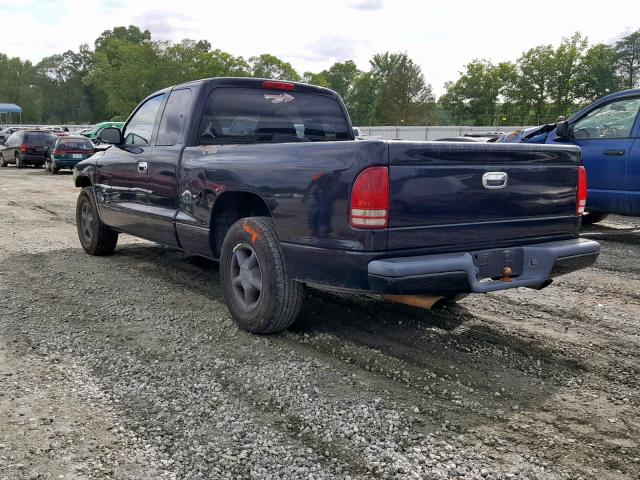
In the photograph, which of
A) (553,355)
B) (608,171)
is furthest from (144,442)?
(608,171)

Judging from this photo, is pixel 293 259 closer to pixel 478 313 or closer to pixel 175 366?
pixel 175 366

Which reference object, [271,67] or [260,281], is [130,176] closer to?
[260,281]

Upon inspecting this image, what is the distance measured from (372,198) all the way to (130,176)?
344 centimetres

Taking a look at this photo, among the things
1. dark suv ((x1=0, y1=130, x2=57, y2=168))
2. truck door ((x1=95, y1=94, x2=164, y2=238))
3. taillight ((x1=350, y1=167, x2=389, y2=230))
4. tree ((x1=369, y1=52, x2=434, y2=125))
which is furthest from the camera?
tree ((x1=369, y1=52, x2=434, y2=125))

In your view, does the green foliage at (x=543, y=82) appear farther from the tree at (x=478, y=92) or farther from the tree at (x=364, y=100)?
the tree at (x=364, y=100)

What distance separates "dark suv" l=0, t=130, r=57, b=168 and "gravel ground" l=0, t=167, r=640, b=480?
21.7 metres

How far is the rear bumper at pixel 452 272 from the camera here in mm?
3303

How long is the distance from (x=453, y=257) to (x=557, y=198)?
113cm

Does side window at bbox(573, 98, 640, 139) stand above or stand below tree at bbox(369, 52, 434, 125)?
below

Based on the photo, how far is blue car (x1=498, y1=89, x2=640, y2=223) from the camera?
25.1 feet

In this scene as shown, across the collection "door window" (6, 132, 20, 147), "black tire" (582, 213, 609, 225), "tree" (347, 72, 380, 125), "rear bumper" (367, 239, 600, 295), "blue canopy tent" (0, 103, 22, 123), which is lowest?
"black tire" (582, 213, 609, 225)

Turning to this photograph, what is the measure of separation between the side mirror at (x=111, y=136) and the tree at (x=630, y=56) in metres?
77.4

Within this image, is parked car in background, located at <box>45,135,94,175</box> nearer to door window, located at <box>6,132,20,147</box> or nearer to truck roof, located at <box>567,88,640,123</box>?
door window, located at <box>6,132,20,147</box>

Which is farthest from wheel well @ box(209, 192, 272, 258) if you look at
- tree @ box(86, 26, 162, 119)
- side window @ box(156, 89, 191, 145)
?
tree @ box(86, 26, 162, 119)
